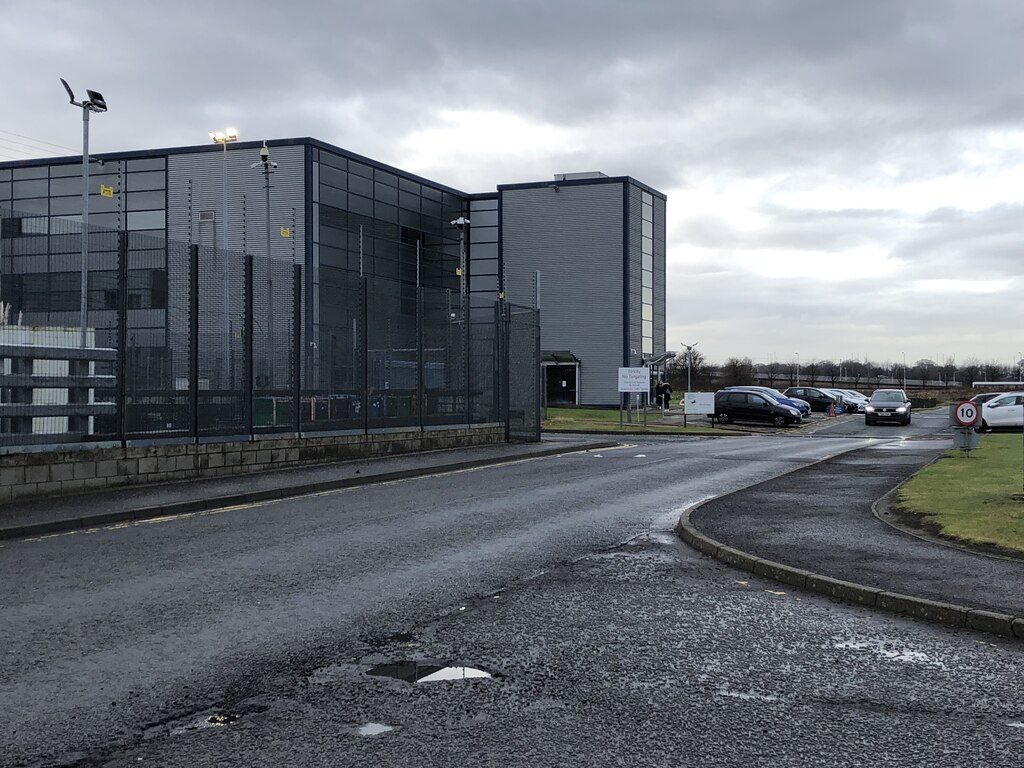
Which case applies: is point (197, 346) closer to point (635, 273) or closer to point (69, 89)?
point (69, 89)

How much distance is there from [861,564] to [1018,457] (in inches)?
541

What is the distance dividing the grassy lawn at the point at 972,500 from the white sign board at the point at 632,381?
19.6 metres

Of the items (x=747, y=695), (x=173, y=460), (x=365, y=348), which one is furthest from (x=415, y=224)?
(x=747, y=695)

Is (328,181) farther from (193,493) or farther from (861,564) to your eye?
(861,564)

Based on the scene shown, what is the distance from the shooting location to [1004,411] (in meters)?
34.2

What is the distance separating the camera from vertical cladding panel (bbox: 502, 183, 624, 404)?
2279 inches

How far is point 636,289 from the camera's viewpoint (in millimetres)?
59031

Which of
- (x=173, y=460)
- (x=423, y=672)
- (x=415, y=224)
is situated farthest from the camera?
(x=415, y=224)

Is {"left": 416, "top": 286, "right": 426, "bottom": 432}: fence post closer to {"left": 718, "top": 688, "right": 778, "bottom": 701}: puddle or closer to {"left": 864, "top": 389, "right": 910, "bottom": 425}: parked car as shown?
{"left": 718, "top": 688, "right": 778, "bottom": 701}: puddle

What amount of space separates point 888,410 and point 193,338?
3596 centimetres

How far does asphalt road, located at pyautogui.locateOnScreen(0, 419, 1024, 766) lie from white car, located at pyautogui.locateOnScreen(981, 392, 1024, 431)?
29459mm

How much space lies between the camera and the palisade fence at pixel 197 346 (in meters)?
12.2

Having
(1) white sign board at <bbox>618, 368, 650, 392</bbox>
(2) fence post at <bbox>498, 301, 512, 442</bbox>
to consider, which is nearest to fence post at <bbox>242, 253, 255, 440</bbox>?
(2) fence post at <bbox>498, 301, 512, 442</bbox>

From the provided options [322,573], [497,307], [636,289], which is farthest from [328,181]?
[322,573]
